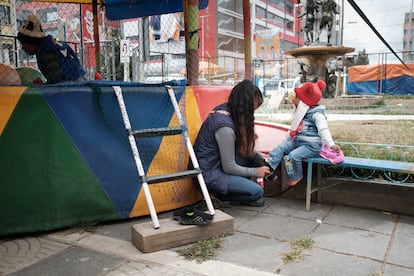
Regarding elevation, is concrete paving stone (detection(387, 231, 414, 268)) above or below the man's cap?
below

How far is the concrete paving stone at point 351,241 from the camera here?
281 cm

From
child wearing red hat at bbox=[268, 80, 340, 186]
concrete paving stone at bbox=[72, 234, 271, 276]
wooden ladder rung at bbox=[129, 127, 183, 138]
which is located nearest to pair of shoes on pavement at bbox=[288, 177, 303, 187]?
child wearing red hat at bbox=[268, 80, 340, 186]

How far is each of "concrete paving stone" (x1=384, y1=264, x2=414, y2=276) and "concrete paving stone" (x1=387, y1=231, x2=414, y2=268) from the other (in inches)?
2.6

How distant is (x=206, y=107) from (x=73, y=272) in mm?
2178

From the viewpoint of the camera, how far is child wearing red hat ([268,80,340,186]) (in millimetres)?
3756

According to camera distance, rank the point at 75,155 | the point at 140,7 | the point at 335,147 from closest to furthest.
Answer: the point at 75,155
the point at 335,147
the point at 140,7

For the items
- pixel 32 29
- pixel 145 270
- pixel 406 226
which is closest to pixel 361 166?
pixel 406 226

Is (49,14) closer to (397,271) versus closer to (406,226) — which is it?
(406,226)

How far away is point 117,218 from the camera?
3443 mm

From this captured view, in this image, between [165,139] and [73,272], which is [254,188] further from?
[73,272]

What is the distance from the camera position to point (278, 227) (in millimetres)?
3338

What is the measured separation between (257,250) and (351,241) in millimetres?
791

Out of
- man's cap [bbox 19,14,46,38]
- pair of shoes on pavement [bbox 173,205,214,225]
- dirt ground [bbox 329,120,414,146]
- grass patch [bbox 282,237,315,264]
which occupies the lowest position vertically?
grass patch [bbox 282,237,315,264]

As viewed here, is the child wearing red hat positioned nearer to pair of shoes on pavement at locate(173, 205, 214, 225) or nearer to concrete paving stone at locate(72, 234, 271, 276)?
pair of shoes on pavement at locate(173, 205, 214, 225)
